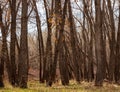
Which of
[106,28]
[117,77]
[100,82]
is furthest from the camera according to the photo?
[106,28]

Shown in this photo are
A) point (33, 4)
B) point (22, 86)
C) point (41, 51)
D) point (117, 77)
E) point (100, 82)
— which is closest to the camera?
point (22, 86)

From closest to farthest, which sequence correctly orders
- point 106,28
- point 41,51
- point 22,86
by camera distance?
point 22,86
point 41,51
point 106,28

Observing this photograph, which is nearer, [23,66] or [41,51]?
[23,66]

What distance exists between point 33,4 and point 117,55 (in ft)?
26.6

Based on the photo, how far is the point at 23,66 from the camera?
14492 mm

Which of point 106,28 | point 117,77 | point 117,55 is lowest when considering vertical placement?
point 117,77

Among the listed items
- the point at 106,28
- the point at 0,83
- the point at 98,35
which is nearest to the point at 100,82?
the point at 98,35

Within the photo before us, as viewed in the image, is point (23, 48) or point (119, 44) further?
point (119, 44)

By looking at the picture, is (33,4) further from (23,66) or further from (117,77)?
(23,66)

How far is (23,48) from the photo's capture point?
14.5 meters

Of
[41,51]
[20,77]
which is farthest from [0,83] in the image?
[41,51]

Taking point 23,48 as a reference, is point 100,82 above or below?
below

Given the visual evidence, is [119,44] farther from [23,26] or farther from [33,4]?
[23,26]

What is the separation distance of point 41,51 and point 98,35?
14.2 metres
